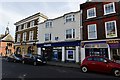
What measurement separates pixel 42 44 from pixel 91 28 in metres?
10.9

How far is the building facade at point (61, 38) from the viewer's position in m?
20.3

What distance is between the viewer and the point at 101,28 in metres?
17.2

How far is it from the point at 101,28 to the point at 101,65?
7669 millimetres

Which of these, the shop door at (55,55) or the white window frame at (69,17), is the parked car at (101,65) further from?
the shop door at (55,55)

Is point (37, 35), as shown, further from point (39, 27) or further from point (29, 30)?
point (29, 30)

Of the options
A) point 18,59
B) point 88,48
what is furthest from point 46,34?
point 88,48

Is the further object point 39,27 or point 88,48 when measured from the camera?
point 39,27

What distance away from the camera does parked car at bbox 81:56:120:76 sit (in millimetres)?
10328

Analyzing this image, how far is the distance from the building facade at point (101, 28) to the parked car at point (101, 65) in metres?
5.45

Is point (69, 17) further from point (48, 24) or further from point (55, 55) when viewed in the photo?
point (55, 55)

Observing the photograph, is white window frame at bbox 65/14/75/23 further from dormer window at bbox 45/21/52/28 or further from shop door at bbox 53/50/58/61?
shop door at bbox 53/50/58/61

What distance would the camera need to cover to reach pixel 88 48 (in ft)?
60.5

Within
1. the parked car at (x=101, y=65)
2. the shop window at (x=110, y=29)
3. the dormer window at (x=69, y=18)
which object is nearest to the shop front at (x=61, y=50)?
the dormer window at (x=69, y=18)

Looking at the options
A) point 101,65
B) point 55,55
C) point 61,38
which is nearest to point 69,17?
point 61,38
